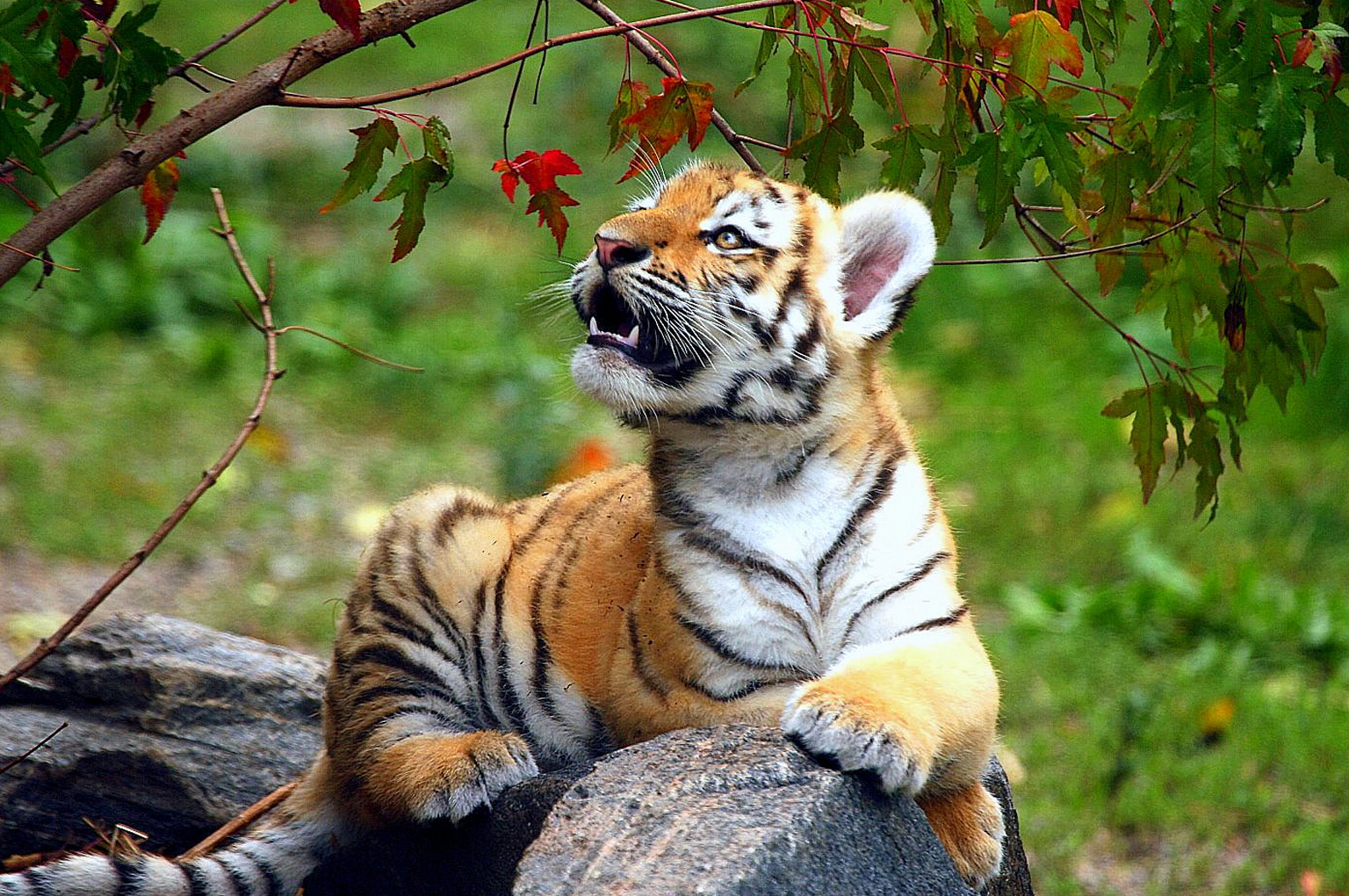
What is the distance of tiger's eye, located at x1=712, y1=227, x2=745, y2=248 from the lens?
113 inches

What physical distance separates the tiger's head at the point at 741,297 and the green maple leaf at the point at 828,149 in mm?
80

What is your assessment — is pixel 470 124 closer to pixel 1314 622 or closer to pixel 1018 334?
pixel 1018 334

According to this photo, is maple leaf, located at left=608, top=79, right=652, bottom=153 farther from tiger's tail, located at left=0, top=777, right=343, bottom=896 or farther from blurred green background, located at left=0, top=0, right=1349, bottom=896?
tiger's tail, located at left=0, top=777, right=343, bottom=896

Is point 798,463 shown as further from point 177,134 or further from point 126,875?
point 126,875

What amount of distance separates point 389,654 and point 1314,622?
391cm

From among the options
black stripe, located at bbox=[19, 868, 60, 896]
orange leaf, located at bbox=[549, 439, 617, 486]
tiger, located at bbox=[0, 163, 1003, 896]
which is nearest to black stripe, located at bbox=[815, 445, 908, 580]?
tiger, located at bbox=[0, 163, 1003, 896]

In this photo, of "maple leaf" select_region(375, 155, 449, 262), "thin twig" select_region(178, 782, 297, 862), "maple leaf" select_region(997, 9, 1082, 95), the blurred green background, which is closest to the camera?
"maple leaf" select_region(997, 9, 1082, 95)

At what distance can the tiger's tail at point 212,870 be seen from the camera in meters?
2.84

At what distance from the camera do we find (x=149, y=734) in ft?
11.6

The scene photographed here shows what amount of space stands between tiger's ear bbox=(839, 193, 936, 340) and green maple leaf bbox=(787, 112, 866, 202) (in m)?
0.08

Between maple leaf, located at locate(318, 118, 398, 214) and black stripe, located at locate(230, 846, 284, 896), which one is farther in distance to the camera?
black stripe, located at locate(230, 846, 284, 896)

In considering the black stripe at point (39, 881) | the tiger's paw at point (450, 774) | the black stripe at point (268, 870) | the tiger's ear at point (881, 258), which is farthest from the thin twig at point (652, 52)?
the black stripe at point (39, 881)

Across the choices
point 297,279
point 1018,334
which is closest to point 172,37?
point 297,279

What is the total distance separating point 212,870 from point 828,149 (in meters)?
1.94
